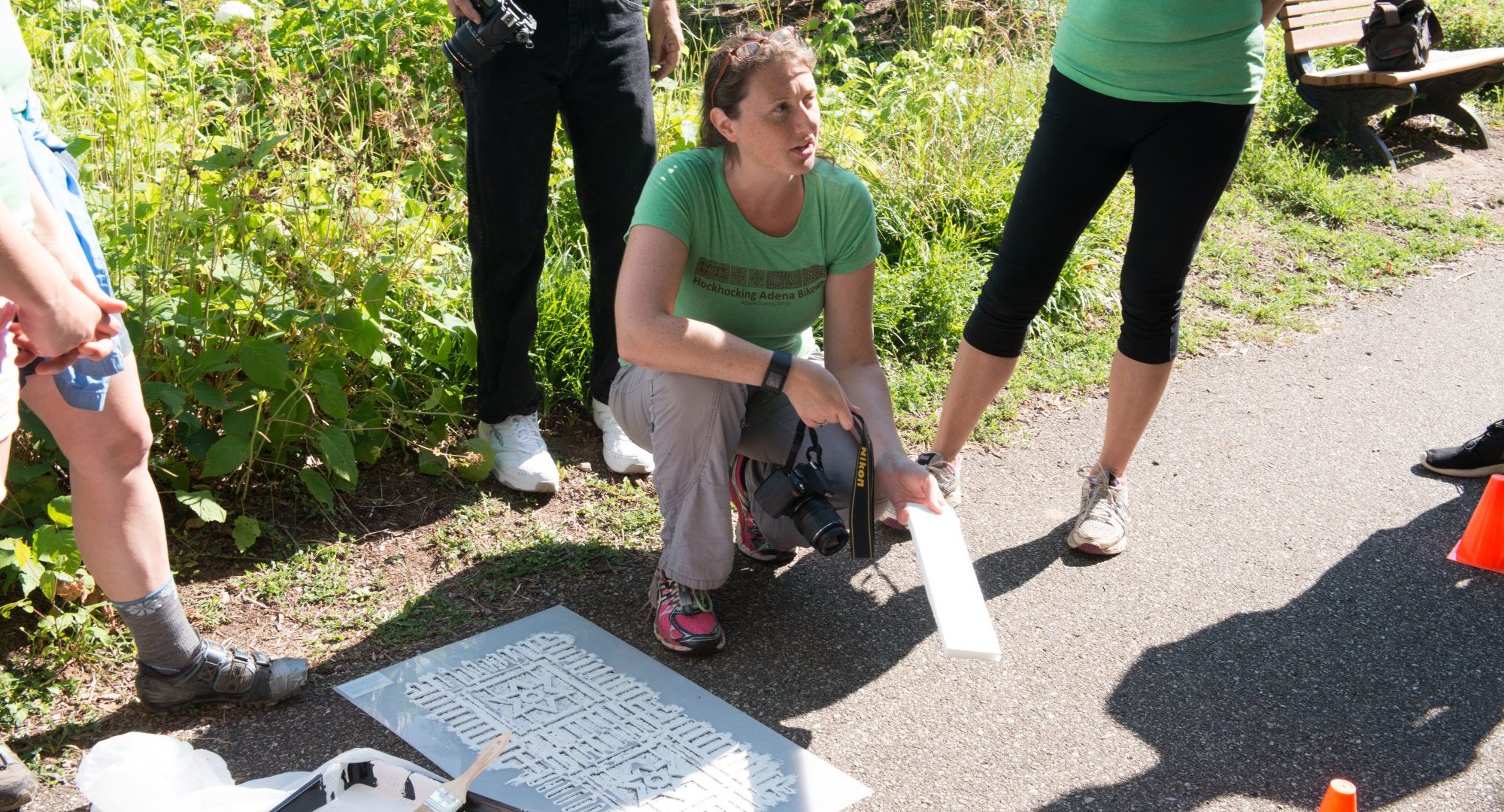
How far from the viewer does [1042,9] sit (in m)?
7.67

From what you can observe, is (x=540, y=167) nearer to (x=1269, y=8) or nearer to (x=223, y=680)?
(x=223, y=680)

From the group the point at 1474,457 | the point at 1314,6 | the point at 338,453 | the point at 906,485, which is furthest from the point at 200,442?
the point at 1314,6

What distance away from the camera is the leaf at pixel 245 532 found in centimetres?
321

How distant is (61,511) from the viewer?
2.86 meters

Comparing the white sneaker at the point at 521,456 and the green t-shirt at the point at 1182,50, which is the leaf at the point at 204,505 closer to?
the white sneaker at the point at 521,456

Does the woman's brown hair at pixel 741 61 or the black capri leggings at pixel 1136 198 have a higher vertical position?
the woman's brown hair at pixel 741 61

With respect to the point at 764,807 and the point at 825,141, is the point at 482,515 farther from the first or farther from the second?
the point at 825,141

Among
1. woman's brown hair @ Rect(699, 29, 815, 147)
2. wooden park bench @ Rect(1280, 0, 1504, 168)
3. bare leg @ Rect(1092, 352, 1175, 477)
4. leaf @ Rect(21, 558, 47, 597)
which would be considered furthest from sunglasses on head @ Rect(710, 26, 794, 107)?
wooden park bench @ Rect(1280, 0, 1504, 168)

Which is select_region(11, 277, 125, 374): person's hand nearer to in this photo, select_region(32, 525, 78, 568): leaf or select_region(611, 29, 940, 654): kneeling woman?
select_region(32, 525, 78, 568): leaf

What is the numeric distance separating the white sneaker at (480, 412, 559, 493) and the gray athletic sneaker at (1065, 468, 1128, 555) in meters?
1.52

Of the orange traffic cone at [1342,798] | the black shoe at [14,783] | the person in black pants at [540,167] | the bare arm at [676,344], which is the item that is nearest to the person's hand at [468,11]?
the person in black pants at [540,167]

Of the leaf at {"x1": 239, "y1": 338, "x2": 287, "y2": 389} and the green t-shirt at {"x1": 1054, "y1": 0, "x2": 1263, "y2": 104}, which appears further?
the leaf at {"x1": 239, "y1": 338, "x2": 287, "y2": 389}

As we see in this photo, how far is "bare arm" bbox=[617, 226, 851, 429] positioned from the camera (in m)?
2.76

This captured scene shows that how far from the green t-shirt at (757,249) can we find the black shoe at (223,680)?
1.22 metres
